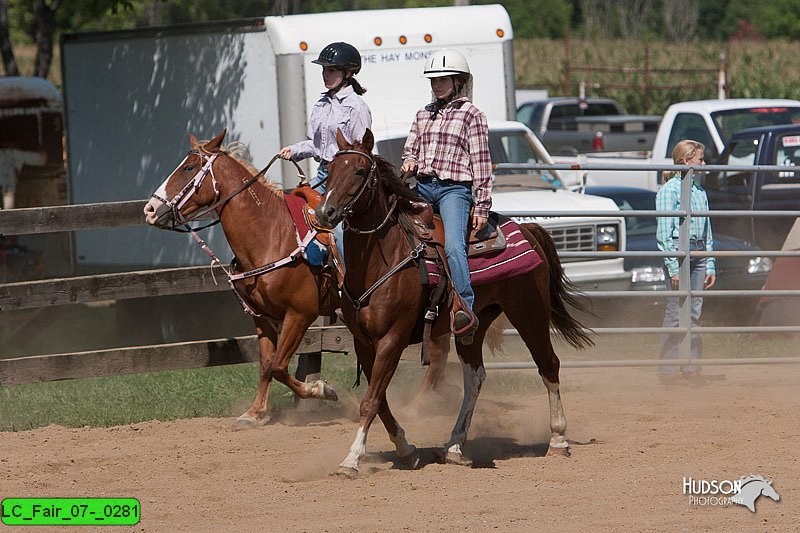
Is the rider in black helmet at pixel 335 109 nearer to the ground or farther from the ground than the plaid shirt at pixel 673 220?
farther from the ground

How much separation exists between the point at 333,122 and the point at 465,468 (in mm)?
2647

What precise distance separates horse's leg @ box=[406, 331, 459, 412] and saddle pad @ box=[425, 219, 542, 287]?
165cm

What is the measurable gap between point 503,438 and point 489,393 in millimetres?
1694

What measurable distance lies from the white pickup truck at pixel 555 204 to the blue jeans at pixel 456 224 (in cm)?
398

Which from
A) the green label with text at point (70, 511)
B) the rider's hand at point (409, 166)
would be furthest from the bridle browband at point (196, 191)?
the green label with text at point (70, 511)

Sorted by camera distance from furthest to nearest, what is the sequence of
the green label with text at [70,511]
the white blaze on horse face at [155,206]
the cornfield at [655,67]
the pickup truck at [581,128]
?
the cornfield at [655,67]
the pickup truck at [581,128]
the white blaze on horse face at [155,206]
the green label with text at [70,511]

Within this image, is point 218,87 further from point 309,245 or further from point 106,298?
point 309,245

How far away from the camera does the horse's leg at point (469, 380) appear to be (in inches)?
302

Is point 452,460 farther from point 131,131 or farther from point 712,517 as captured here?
point 131,131

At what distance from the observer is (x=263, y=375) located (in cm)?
880

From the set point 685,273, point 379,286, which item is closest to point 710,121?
point 685,273

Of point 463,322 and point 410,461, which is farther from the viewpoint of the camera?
point 410,461

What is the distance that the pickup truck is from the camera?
24.9 meters

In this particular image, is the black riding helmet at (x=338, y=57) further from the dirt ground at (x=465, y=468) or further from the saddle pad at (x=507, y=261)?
the dirt ground at (x=465, y=468)
